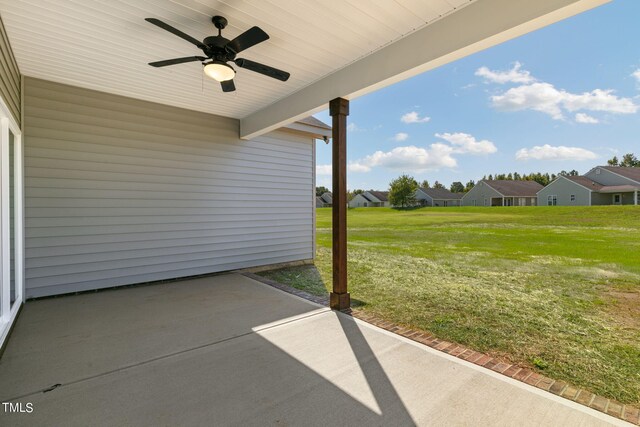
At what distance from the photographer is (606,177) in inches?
911

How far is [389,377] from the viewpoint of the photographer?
2172mm

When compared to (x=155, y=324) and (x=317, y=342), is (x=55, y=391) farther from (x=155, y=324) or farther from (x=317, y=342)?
(x=317, y=342)

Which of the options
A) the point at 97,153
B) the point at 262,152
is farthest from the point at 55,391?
the point at 262,152

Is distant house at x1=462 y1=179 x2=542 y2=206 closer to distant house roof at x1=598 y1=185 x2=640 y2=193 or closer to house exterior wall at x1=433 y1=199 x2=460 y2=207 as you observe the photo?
house exterior wall at x1=433 y1=199 x2=460 y2=207

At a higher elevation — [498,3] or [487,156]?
[487,156]

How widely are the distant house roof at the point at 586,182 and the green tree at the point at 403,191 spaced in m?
14.9

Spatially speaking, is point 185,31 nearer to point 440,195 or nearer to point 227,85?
point 227,85

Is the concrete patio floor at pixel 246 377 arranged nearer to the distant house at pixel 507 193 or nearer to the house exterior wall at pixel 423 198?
the distant house at pixel 507 193

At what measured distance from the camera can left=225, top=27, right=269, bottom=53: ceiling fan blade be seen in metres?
2.27

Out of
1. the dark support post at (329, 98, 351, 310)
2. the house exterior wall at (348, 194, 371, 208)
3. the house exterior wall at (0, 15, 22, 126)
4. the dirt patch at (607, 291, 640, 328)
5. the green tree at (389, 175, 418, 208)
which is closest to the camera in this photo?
the house exterior wall at (0, 15, 22, 126)

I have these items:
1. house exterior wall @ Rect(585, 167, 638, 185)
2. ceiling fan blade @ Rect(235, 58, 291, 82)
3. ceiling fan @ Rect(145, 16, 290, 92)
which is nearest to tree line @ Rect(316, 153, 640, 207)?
house exterior wall @ Rect(585, 167, 638, 185)

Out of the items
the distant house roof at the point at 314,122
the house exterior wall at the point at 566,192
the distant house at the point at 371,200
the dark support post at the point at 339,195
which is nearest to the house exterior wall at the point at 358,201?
the distant house at the point at 371,200

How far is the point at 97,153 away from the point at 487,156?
34056mm

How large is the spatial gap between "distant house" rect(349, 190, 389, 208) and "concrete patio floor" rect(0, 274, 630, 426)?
141 feet
